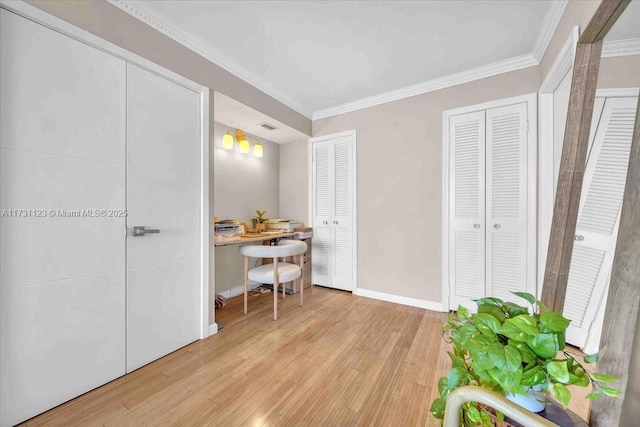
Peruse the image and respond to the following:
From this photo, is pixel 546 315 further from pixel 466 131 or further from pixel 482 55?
pixel 482 55

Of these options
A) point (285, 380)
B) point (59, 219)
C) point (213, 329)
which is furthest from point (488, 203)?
point (59, 219)

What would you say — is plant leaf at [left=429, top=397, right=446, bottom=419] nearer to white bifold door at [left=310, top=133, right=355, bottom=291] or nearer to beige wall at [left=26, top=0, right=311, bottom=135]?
white bifold door at [left=310, top=133, right=355, bottom=291]

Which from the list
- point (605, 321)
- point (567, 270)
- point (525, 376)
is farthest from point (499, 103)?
point (525, 376)

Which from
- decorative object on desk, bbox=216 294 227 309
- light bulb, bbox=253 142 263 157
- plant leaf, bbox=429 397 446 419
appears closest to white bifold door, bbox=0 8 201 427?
decorative object on desk, bbox=216 294 227 309

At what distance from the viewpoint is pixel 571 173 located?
1.04 meters

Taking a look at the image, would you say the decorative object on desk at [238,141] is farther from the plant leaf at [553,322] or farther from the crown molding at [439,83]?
the plant leaf at [553,322]

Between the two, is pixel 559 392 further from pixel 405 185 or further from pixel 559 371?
pixel 405 185

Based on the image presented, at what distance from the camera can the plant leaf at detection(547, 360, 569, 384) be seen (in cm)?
59

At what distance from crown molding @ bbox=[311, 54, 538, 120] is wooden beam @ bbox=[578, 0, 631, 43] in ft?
4.56

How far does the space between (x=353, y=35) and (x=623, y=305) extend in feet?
7.29

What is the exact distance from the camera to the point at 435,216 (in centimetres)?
262

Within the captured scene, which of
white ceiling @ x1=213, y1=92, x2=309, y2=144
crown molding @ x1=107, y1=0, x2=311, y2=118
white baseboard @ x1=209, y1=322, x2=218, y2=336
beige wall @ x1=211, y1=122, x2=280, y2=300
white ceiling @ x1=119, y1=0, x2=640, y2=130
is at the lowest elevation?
white baseboard @ x1=209, y1=322, x2=218, y2=336

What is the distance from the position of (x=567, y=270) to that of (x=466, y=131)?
184cm

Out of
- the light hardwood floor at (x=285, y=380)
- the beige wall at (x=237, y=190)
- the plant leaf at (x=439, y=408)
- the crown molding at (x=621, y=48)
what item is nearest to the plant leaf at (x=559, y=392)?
the plant leaf at (x=439, y=408)
